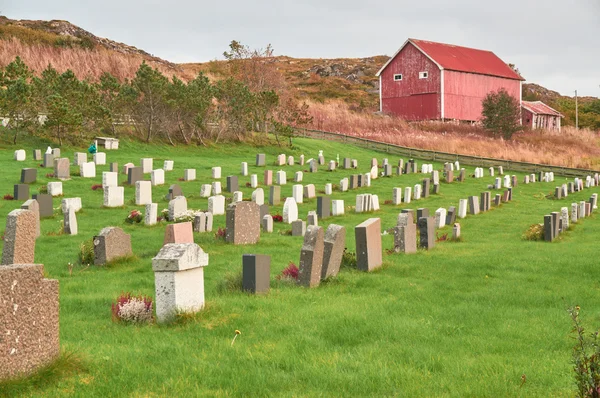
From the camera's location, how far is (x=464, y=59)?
67938 mm

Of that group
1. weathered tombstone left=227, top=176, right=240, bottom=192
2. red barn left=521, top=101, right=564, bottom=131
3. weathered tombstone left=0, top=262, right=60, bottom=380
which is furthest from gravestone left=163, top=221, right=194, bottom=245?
red barn left=521, top=101, right=564, bottom=131

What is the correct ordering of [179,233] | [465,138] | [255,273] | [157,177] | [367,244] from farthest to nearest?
[465,138], [157,177], [179,233], [367,244], [255,273]

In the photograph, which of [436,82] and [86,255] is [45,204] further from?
[436,82]

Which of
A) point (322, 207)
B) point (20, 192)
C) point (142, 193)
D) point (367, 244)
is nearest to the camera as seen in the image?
point (367, 244)

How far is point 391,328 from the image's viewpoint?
7.89 m

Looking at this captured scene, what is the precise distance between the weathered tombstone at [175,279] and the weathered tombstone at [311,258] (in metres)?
2.68

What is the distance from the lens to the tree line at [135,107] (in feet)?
118

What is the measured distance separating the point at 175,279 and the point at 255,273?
1.98 meters

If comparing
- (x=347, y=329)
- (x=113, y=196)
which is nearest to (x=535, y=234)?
(x=347, y=329)

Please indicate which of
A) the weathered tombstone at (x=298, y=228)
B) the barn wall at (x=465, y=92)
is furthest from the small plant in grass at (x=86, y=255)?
the barn wall at (x=465, y=92)

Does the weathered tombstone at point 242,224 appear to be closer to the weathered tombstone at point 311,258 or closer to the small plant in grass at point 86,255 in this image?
the small plant in grass at point 86,255

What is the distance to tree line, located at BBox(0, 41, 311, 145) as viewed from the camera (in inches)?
1415

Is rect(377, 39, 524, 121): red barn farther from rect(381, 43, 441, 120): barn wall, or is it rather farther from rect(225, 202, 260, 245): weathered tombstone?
rect(225, 202, 260, 245): weathered tombstone

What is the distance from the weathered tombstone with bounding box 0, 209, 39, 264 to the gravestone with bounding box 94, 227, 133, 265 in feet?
6.04
